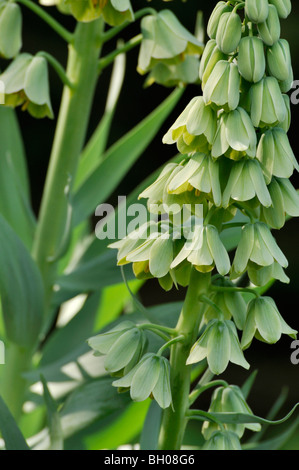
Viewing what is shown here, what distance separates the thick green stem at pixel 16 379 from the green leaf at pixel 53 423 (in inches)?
7.1

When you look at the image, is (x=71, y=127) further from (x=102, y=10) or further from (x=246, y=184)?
(x=246, y=184)

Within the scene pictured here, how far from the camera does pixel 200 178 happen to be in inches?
18.6

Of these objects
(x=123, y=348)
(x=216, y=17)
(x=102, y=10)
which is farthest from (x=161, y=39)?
(x=123, y=348)

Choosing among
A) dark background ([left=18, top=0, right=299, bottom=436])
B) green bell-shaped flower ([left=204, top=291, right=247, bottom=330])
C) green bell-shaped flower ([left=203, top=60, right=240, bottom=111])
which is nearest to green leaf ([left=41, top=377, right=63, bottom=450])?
green bell-shaped flower ([left=204, top=291, right=247, bottom=330])

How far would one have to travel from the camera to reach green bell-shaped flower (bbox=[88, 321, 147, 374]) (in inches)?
20.3

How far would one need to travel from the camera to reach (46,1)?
77 cm

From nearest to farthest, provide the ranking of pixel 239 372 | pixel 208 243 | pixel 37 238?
1. pixel 208 243
2. pixel 37 238
3. pixel 239 372

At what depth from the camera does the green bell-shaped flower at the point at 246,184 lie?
0.47 m

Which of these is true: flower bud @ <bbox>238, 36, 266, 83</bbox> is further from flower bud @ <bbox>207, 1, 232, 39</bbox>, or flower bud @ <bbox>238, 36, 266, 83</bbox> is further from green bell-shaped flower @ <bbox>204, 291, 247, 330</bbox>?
green bell-shaped flower @ <bbox>204, 291, 247, 330</bbox>

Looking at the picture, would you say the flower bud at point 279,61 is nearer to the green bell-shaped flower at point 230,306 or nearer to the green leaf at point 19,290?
the green bell-shaped flower at point 230,306

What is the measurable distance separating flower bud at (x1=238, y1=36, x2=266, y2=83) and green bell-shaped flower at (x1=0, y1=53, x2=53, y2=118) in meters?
0.25
